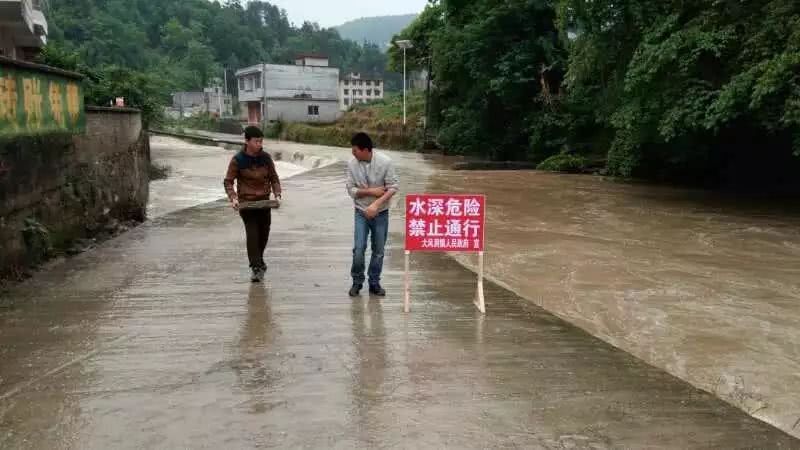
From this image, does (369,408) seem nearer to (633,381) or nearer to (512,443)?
(512,443)

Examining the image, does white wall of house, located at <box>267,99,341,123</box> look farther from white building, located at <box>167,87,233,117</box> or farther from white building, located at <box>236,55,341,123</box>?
white building, located at <box>167,87,233,117</box>

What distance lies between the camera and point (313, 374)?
16.0ft

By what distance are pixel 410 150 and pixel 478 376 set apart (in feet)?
132

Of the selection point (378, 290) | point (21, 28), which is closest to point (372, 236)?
point (378, 290)

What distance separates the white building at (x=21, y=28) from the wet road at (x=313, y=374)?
43.7 ft

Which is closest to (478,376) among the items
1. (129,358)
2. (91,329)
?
(129,358)

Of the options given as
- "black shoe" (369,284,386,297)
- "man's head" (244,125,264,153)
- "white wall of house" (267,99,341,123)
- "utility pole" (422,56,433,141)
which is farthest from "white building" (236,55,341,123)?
"black shoe" (369,284,386,297)

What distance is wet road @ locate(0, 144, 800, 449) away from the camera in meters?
3.97

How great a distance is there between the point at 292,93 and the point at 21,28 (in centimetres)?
5165

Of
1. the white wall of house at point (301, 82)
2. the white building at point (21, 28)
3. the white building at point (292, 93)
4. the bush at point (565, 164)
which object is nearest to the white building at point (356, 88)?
the white building at point (292, 93)

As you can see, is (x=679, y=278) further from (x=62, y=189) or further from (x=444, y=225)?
(x=62, y=189)

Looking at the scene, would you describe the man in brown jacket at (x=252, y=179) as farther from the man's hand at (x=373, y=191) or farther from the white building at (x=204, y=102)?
the white building at (x=204, y=102)

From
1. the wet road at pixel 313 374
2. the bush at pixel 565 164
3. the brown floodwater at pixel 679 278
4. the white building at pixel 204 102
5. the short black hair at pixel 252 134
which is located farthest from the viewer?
the white building at pixel 204 102

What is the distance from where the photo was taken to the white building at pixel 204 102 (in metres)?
90.1
